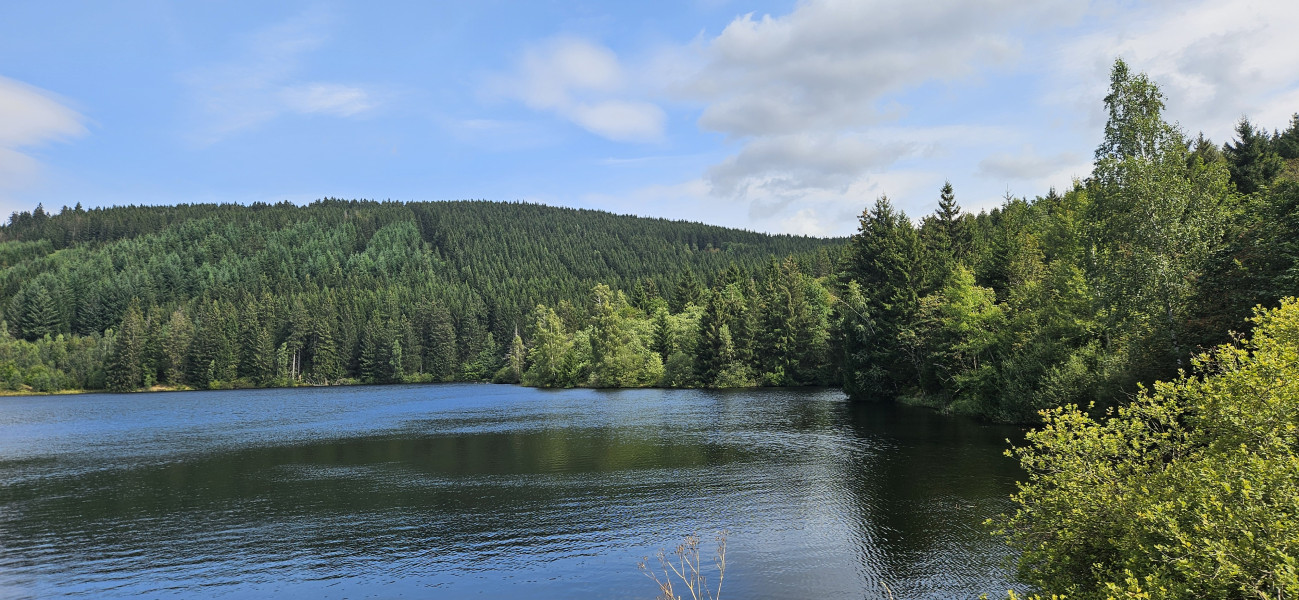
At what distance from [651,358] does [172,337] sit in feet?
343

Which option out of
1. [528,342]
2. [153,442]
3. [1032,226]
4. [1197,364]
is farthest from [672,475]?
[528,342]

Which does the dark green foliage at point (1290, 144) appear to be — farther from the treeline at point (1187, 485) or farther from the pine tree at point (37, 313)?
the pine tree at point (37, 313)

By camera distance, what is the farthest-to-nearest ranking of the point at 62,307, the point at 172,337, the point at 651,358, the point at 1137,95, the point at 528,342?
the point at 62,307, the point at 528,342, the point at 172,337, the point at 651,358, the point at 1137,95

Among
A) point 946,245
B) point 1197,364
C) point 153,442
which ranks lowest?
point 153,442

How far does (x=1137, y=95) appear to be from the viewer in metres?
34.3

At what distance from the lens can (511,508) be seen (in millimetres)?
29453

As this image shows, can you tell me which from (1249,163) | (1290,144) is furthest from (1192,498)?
(1290,144)

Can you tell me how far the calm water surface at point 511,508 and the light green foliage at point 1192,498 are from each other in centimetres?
697

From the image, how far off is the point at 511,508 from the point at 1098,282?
30.6 metres

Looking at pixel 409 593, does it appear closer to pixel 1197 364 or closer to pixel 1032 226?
pixel 1197 364

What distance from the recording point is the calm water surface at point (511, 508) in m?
20.8

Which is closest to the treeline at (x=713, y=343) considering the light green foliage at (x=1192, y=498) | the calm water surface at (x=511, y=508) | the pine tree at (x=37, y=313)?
the calm water surface at (x=511, y=508)

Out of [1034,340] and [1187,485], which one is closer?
[1187,485]

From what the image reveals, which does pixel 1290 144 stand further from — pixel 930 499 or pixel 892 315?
pixel 930 499
